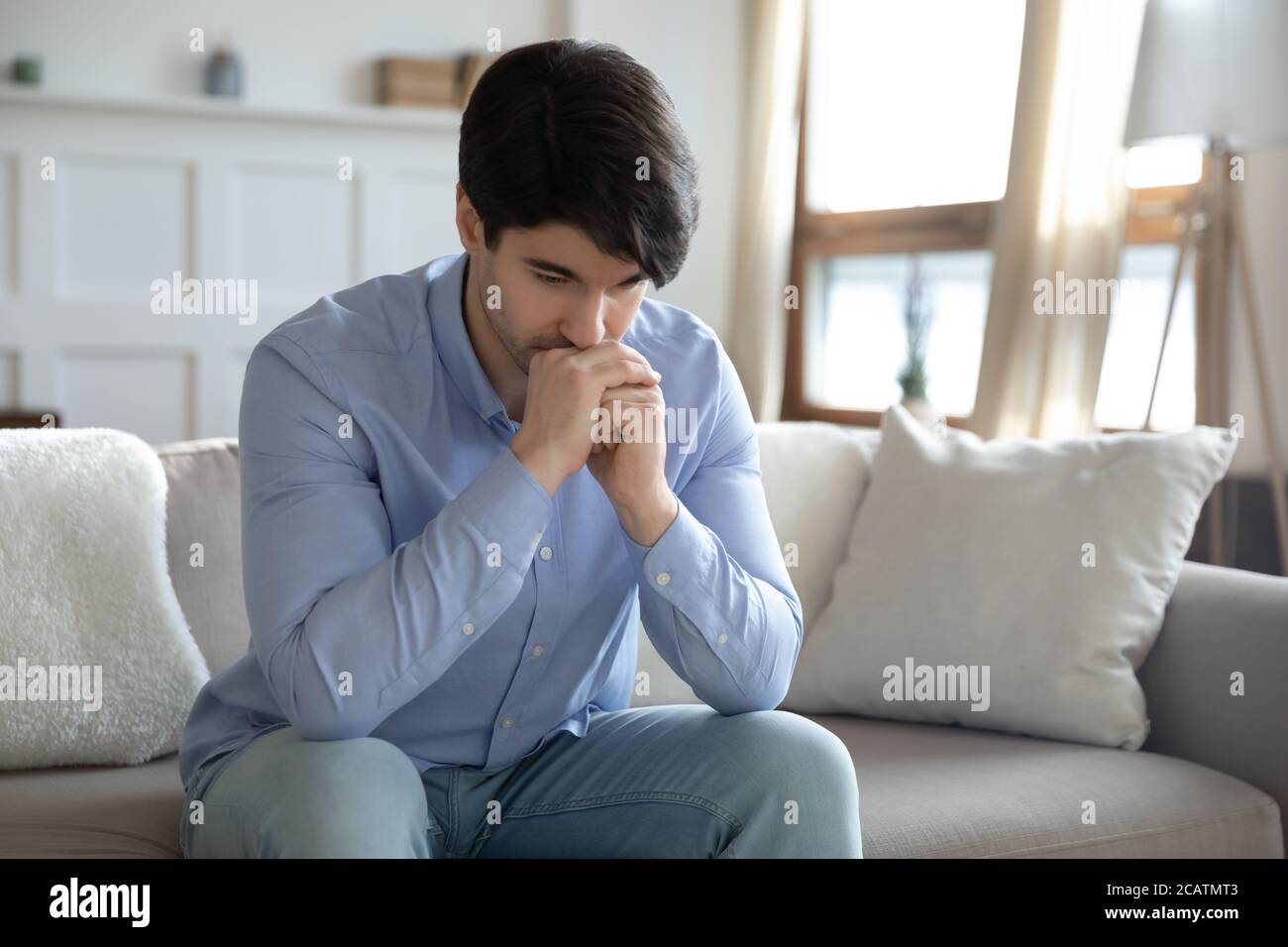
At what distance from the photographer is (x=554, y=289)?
4.14 feet

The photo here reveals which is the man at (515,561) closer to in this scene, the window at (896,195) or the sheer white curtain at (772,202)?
the window at (896,195)

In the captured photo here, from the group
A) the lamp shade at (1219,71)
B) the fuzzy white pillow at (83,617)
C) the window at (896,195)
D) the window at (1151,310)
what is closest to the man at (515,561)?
the fuzzy white pillow at (83,617)

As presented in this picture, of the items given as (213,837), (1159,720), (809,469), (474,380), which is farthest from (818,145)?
(213,837)

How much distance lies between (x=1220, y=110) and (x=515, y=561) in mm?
2031

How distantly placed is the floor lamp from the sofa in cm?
107

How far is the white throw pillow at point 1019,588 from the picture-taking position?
1.82 meters

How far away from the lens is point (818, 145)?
4941mm

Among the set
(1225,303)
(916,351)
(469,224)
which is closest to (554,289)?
(469,224)

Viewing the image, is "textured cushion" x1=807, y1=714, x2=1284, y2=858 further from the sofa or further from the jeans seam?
the jeans seam

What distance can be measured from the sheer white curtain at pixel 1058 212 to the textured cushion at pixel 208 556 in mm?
2217

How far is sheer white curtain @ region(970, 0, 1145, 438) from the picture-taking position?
3.35 meters

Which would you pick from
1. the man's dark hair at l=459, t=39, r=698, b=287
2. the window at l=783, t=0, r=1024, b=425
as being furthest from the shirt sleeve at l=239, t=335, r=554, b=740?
the window at l=783, t=0, r=1024, b=425
